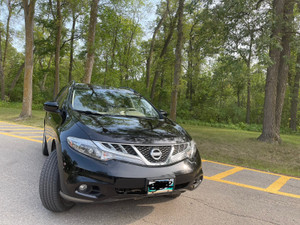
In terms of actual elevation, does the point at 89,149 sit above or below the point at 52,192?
above

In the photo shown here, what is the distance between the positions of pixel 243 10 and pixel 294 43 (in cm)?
253

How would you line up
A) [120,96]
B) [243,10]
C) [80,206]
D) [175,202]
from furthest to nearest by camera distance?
[243,10], [120,96], [175,202], [80,206]

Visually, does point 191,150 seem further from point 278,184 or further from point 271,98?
point 271,98

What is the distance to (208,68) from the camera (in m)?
32.4

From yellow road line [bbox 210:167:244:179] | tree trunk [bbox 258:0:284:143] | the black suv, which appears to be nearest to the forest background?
tree trunk [bbox 258:0:284:143]

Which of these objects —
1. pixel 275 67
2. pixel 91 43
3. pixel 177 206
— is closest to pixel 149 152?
pixel 177 206

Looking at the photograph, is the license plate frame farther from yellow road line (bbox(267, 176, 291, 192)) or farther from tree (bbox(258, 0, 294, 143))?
tree (bbox(258, 0, 294, 143))

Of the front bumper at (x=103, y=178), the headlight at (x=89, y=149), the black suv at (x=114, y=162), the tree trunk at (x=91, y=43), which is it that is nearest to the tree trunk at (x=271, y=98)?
the black suv at (x=114, y=162)

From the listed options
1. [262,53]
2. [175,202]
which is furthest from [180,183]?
[262,53]

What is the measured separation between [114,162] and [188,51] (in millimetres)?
20546

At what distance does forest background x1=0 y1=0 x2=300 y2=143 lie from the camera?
927 cm

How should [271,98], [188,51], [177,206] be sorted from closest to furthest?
[177,206] → [271,98] → [188,51]

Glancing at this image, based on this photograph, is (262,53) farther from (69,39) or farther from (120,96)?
(69,39)

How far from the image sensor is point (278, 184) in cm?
471
